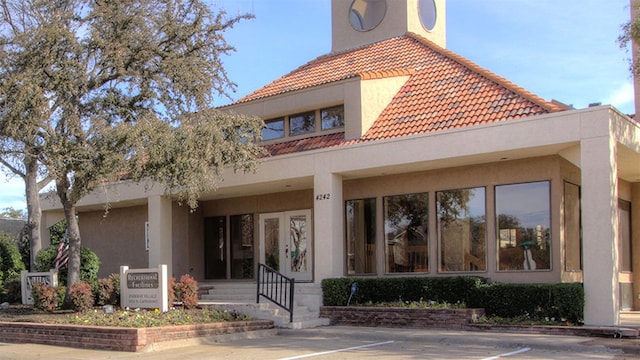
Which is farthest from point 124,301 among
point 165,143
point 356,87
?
point 356,87

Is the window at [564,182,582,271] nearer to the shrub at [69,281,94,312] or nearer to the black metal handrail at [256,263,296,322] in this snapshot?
the black metal handrail at [256,263,296,322]

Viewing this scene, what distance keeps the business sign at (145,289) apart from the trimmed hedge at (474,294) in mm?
4439

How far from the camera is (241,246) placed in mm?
23922

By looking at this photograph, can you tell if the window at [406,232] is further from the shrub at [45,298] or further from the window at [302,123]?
the shrub at [45,298]

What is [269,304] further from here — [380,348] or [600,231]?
[600,231]

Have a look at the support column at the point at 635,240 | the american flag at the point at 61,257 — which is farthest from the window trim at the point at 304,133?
the support column at the point at 635,240

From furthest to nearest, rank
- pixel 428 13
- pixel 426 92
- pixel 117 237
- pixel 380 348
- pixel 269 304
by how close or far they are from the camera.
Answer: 1. pixel 117 237
2. pixel 428 13
3. pixel 426 92
4. pixel 269 304
5. pixel 380 348

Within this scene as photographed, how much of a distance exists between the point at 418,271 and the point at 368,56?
8610 mm

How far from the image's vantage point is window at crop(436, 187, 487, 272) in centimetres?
1758

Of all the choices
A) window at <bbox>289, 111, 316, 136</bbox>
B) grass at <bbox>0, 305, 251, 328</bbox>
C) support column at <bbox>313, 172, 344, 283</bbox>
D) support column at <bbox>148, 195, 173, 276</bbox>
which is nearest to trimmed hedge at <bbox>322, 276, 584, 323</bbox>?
support column at <bbox>313, 172, 344, 283</bbox>

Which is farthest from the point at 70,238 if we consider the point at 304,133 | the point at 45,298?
the point at 304,133

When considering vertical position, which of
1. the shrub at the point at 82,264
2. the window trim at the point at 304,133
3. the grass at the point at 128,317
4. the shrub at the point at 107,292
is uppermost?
the window trim at the point at 304,133

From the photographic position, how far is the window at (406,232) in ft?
61.1

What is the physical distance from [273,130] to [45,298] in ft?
27.6
